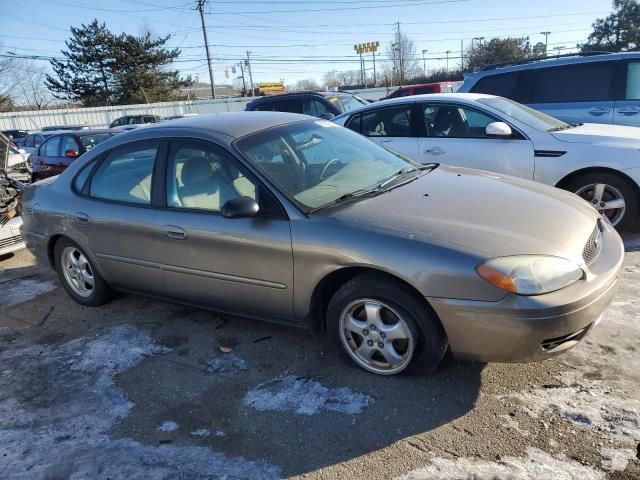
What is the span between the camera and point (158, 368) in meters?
3.55

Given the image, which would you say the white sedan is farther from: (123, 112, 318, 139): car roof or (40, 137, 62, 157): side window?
(40, 137, 62, 157): side window

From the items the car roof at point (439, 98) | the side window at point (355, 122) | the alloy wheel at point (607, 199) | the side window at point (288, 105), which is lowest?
the alloy wheel at point (607, 199)

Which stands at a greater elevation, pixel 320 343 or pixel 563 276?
pixel 563 276

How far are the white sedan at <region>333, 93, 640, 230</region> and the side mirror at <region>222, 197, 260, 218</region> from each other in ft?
11.3

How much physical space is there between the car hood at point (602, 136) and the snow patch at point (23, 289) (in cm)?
566

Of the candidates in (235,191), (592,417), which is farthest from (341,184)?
(592,417)

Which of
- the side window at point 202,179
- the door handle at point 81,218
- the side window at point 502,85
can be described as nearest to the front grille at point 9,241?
the door handle at point 81,218

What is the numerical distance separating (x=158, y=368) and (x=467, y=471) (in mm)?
2156

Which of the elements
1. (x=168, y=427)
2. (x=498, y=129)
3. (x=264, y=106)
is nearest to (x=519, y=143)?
(x=498, y=129)

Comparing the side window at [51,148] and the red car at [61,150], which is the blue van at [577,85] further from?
the side window at [51,148]

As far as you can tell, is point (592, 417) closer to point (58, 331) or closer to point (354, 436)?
point (354, 436)

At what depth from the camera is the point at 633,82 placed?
6.90m

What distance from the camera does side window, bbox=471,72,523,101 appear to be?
769 centimetres

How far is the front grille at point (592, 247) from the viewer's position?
287cm
